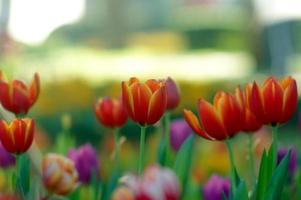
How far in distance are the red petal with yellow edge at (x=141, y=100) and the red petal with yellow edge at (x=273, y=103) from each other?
0.66 ft

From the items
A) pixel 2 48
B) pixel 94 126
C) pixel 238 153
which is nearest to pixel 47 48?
pixel 2 48

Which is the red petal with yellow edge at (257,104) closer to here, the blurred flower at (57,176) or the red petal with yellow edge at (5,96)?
the blurred flower at (57,176)

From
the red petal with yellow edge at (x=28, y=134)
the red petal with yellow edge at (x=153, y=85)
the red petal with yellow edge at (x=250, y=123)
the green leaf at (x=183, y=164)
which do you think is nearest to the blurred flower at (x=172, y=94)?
the green leaf at (x=183, y=164)

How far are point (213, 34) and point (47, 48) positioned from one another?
23.6 ft

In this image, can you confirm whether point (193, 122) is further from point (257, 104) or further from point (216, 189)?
point (216, 189)

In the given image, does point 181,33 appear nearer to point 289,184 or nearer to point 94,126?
point 94,126

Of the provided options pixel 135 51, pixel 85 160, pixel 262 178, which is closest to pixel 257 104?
pixel 262 178

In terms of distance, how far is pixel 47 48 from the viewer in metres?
18.5

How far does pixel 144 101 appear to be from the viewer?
64.5 inches

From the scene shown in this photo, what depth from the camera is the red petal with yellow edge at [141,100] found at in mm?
1638

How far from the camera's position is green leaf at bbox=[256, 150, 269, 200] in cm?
166

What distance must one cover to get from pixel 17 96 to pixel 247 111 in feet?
1.41

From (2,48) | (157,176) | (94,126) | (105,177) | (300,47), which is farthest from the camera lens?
(300,47)

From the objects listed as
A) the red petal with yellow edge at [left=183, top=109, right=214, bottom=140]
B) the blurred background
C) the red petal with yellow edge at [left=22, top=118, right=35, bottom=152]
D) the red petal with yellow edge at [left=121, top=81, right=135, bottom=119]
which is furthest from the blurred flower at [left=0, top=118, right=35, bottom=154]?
the blurred background
